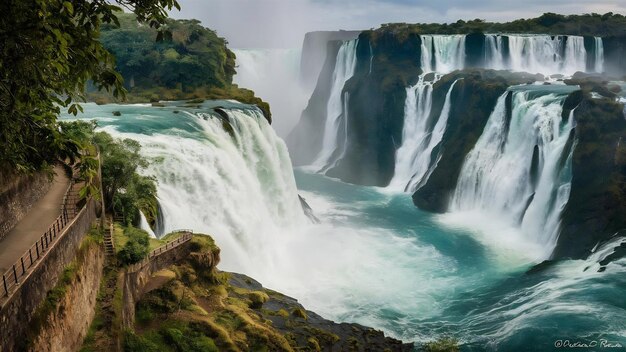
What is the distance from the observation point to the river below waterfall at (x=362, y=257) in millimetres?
20438

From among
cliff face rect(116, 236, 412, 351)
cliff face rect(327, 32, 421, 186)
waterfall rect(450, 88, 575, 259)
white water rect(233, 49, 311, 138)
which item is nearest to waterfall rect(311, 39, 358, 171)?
cliff face rect(327, 32, 421, 186)

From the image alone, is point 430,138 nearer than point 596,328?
No

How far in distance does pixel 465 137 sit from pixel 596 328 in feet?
73.1

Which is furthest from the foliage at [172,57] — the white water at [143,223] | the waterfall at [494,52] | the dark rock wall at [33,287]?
the dark rock wall at [33,287]

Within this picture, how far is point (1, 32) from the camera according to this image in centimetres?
729

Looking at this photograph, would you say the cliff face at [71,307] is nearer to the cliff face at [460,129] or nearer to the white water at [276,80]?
the cliff face at [460,129]

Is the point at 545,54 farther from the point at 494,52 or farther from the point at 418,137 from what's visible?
the point at 418,137

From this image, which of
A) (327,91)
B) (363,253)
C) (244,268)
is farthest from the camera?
(327,91)

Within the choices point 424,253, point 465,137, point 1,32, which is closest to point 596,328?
point 424,253

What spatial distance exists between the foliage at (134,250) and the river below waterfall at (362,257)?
4.67 metres

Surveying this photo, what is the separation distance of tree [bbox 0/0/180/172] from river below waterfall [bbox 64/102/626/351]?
39.4ft

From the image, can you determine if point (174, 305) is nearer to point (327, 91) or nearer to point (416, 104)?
point (416, 104)

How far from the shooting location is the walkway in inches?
452

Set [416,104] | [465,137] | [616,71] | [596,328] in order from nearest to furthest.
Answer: [596,328] < [465,137] < [416,104] < [616,71]
